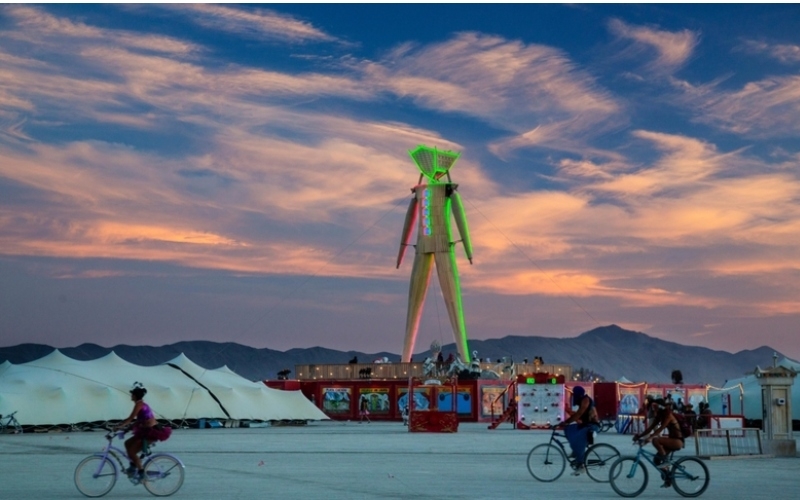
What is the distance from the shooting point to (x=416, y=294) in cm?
6134

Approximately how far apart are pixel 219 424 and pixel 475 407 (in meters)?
14.5

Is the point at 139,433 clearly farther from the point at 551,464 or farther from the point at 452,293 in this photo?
the point at 452,293

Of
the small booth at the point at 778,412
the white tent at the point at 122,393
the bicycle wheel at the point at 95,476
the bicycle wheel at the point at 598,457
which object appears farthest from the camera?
the white tent at the point at 122,393

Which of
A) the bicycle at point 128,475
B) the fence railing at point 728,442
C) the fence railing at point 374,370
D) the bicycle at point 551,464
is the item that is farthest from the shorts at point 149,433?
the fence railing at point 374,370

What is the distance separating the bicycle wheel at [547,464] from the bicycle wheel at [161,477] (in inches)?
252

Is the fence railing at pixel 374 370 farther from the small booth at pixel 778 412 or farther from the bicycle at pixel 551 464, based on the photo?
the bicycle at pixel 551 464

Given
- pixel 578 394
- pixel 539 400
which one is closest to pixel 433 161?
pixel 539 400

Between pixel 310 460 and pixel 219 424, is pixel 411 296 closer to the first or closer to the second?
pixel 219 424

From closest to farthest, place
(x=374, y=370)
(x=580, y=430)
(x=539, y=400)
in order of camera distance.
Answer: (x=580, y=430) → (x=539, y=400) → (x=374, y=370)

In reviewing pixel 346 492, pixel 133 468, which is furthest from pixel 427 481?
pixel 133 468

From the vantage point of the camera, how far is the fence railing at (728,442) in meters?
26.6

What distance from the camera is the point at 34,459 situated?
83.4 ft

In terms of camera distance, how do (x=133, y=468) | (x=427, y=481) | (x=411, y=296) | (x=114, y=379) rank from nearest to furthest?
(x=133, y=468)
(x=427, y=481)
(x=114, y=379)
(x=411, y=296)

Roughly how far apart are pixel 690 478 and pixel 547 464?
10.6 feet
